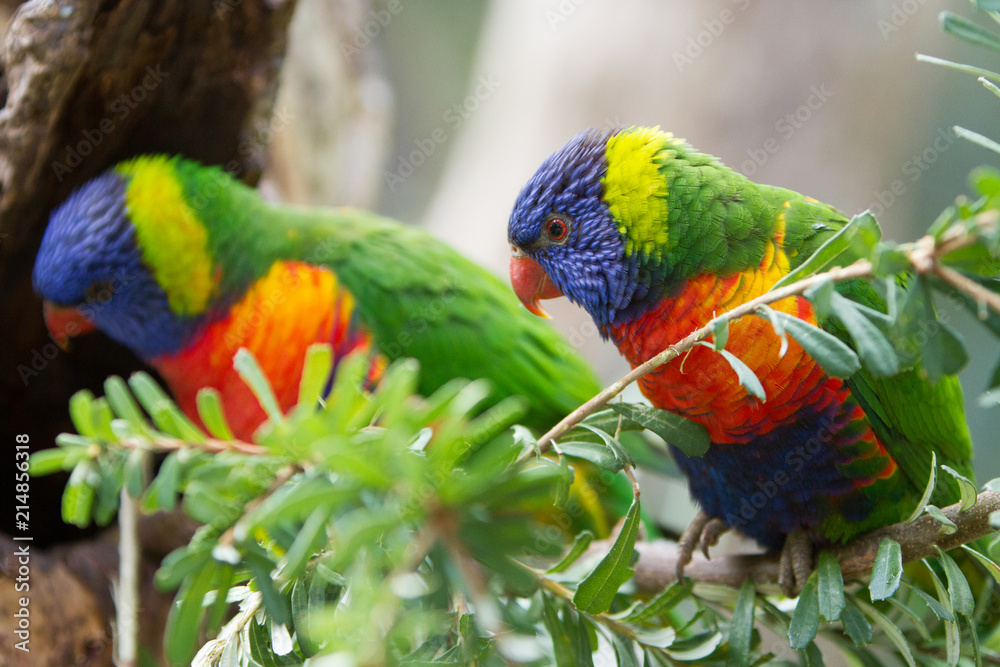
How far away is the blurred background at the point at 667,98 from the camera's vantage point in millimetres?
3351

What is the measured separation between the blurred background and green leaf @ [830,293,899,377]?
8.08 feet

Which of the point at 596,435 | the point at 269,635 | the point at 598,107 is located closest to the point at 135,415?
the point at 269,635

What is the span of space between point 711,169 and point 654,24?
245 centimetres

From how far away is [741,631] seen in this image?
1288mm

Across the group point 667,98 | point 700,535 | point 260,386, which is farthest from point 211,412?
point 667,98

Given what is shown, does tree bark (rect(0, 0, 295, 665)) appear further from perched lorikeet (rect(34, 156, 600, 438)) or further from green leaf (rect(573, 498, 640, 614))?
green leaf (rect(573, 498, 640, 614))

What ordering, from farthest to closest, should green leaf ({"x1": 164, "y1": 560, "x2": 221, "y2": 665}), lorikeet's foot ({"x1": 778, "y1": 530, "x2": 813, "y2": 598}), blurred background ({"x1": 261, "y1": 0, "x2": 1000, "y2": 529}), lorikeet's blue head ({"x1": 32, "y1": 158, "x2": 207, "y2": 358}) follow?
blurred background ({"x1": 261, "y1": 0, "x2": 1000, "y2": 529}) < lorikeet's blue head ({"x1": 32, "y1": 158, "x2": 207, "y2": 358}) < lorikeet's foot ({"x1": 778, "y1": 530, "x2": 813, "y2": 598}) < green leaf ({"x1": 164, "y1": 560, "x2": 221, "y2": 665})

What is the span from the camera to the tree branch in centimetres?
115

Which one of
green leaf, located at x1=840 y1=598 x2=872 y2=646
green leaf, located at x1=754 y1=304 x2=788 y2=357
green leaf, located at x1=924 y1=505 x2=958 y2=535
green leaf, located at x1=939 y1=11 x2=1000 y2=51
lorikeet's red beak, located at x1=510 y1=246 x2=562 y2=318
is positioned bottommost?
green leaf, located at x1=840 y1=598 x2=872 y2=646

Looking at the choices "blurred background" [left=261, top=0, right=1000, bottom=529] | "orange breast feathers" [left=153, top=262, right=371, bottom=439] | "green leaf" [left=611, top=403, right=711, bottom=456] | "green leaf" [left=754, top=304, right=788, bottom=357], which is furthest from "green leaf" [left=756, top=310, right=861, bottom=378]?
"blurred background" [left=261, top=0, right=1000, bottom=529]

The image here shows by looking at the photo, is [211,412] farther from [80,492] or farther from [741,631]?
[741,631]

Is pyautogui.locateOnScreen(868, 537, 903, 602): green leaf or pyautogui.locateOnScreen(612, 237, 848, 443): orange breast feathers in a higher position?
pyautogui.locateOnScreen(612, 237, 848, 443): orange breast feathers

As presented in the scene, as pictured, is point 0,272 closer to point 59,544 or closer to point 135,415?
point 59,544

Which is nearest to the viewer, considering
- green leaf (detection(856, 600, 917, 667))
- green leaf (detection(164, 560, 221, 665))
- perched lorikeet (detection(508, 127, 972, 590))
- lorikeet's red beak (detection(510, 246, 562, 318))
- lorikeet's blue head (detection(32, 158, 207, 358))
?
green leaf (detection(164, 560, 221, 665))
